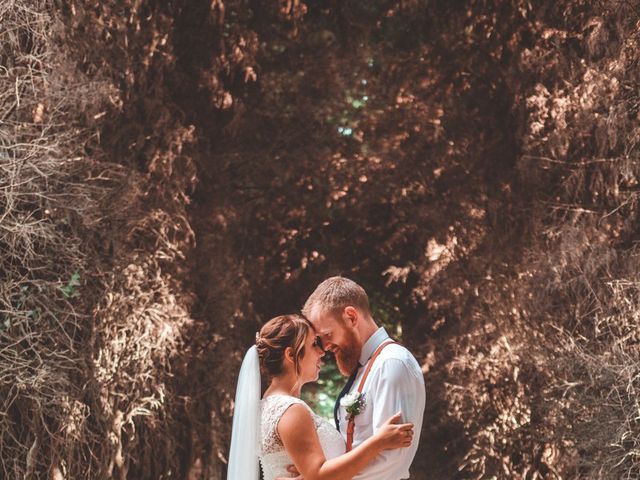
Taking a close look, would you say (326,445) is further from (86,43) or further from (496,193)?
(496,193)

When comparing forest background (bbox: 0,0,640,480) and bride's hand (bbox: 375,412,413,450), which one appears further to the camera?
forest background (bbox: 0,0,640,480)

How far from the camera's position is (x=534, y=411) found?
6809mm

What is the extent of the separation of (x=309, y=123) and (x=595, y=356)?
370 centimetres

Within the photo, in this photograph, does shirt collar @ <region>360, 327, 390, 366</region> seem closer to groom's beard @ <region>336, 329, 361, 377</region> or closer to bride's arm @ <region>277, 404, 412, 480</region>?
groom's beard @ <region>336, 329, 361, 377</region>

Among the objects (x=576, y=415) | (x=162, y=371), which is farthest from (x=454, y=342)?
(x=162, y=371)

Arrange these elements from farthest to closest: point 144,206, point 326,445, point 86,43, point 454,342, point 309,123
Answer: point 309,123 < point 454,342 < point 144,206 < point 86,43 < point 326,445

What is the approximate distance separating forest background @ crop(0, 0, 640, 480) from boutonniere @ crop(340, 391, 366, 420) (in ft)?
9.08

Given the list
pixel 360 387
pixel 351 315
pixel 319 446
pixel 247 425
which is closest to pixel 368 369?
pixel 360 387

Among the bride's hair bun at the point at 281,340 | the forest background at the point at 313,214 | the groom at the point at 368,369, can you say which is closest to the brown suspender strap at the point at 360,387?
the groom at the point at 368,369

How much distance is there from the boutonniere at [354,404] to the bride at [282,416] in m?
0.12

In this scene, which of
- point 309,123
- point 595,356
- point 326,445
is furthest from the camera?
point 309,123

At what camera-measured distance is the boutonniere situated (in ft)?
9.77

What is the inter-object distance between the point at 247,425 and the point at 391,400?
1.79 ft

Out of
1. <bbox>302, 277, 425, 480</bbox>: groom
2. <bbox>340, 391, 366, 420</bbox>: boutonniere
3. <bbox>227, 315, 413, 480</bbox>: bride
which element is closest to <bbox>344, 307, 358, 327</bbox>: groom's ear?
<bbox>302, 277, 425, 480</bbox>: groom
